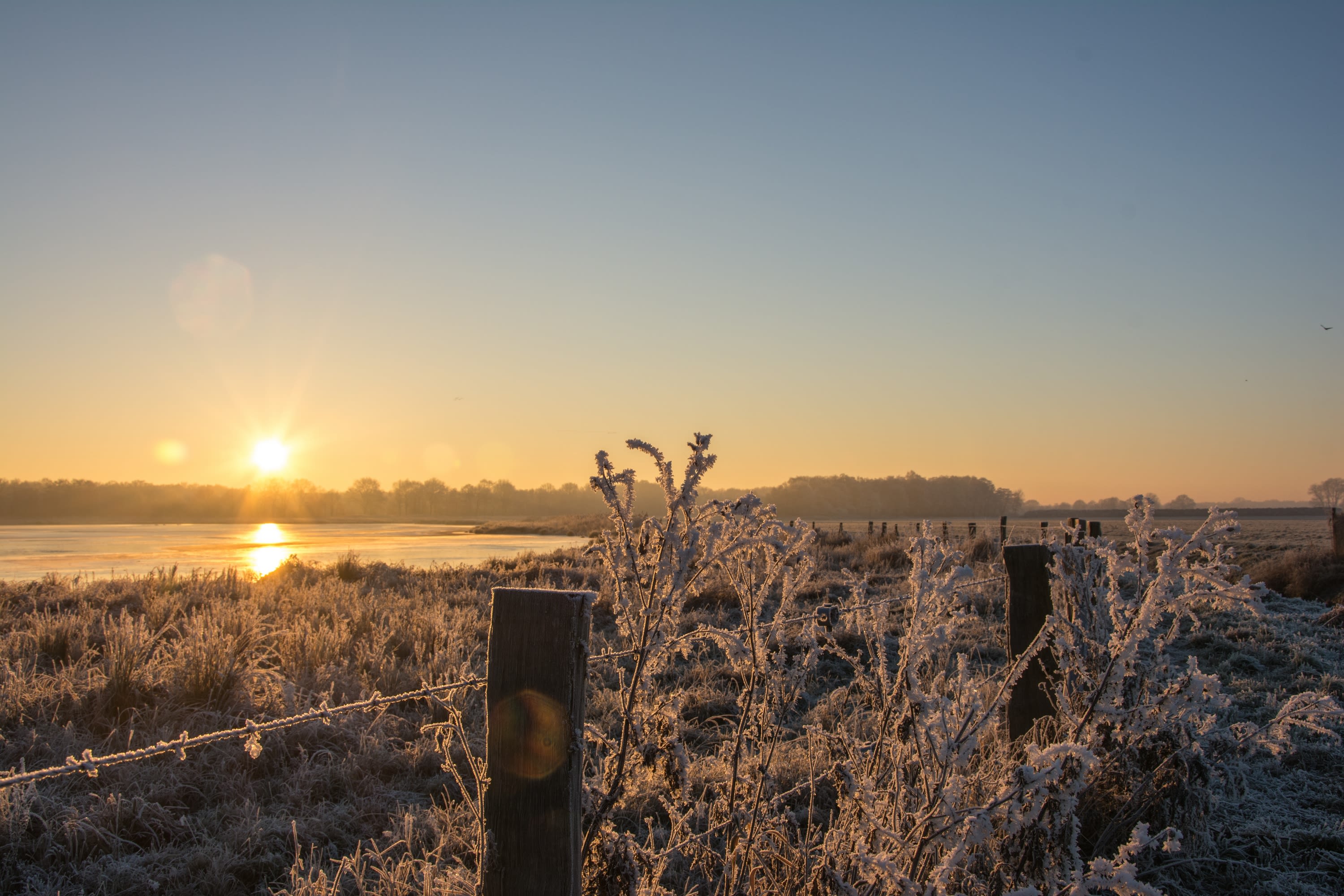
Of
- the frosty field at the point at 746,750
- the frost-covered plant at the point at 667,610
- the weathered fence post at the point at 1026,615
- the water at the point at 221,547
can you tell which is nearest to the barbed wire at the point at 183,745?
the frosty field at the point at 746,750

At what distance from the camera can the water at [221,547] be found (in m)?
20.6

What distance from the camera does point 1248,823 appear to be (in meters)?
3.58

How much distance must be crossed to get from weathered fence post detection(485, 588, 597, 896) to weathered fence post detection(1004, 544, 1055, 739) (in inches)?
95.2

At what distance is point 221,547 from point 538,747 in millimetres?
36015

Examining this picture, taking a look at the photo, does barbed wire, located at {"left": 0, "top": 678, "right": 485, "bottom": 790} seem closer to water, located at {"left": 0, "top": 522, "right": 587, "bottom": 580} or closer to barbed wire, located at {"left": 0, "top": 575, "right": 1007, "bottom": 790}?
barbed wire, located at {"left": 0, "top": 575, "right": 1007, "bottom": 790}

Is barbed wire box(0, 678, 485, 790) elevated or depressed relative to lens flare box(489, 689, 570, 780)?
depressed

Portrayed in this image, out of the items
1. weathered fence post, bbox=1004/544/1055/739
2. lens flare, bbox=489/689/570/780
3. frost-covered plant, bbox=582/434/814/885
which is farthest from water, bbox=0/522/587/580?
lens flare, bbox=489/689/570/780

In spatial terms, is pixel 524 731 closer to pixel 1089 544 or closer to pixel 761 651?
pixel 761 651

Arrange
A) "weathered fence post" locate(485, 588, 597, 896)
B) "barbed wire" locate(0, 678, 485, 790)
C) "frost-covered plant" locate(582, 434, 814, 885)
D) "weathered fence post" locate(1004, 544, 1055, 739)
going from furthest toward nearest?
"weathered fence post" locate(1004, 544, 1055, 739), "barbed wire" locate(0, 678, 485, 790), "frost-covered plant" locate(582, 434, 814, 885), "weathered fence post" locate(485, 588, 597, 896)

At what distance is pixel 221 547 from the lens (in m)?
32.1

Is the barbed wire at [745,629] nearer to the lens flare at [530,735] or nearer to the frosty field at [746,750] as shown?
the frosty field at [746,750]

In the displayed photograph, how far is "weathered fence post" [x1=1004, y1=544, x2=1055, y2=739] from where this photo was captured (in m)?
3.35

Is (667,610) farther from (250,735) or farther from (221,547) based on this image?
(221,547)

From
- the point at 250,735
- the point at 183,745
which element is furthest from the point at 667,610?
the point at 183,745
